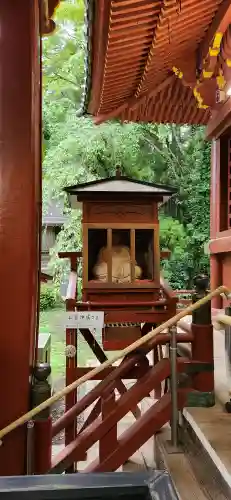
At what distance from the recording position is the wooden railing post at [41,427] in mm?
2424

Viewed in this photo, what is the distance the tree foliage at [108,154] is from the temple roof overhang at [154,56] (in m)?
3.94

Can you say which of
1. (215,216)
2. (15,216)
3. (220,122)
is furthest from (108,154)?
(15,216)

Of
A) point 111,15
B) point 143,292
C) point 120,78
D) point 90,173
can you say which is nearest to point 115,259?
point 143,292

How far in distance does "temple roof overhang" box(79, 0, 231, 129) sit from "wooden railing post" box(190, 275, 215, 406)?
2060 mm

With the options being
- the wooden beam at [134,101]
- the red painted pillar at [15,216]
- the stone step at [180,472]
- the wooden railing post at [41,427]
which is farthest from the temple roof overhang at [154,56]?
the stone step at [180,472]

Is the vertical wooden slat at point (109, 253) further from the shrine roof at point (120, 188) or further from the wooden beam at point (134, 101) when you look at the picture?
the wooden beam at point (134, 101)

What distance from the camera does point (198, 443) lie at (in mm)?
2574

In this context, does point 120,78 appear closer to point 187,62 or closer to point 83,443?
point 187,62

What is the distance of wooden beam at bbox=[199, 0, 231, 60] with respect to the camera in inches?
139

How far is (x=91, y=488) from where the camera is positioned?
3.21ft

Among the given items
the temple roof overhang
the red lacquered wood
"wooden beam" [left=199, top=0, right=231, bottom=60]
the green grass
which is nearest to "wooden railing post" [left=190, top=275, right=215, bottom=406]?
the red lacquered wood

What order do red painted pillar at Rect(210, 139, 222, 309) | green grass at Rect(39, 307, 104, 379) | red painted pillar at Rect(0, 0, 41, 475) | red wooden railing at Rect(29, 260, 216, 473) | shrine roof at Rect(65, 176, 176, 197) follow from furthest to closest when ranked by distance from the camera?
green grass at Rect(39, 307, 104, 379) < red painted pillar at Rect(210, 139, 222, 309) < shrine roof at Rect(65, 176, 176, 197) < red wooden railing at Rect(29, 260, 216, 473) < red painted pillar at Rect(0, 0, 41, 475)

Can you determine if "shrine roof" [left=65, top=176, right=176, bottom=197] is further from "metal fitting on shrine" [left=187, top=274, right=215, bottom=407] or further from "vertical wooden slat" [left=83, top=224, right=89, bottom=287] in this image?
"metal fitting on shrine" [left=187, top=274, right=215, bottom=407]

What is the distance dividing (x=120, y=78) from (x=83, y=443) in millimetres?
3598
